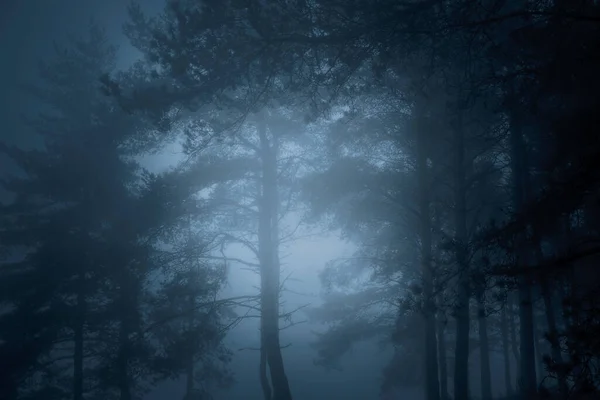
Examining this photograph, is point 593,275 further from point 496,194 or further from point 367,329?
point 367,329

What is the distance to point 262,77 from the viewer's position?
23.3 ft

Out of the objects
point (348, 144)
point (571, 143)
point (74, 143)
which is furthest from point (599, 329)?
point (74, 143)

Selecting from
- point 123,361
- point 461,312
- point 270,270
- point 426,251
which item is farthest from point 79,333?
point 461,312

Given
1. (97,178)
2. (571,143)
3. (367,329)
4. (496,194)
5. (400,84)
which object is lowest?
(367,329)

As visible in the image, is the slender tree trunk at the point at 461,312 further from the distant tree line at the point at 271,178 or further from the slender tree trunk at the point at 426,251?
the slender tree trunk at the point at 426,251

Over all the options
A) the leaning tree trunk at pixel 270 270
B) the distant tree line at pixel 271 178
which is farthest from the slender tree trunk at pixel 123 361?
the leaning tree trunk at pixel 270 270

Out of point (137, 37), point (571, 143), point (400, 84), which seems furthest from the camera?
point (137, 37)

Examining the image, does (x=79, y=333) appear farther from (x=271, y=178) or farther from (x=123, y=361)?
(x=271, y=178)

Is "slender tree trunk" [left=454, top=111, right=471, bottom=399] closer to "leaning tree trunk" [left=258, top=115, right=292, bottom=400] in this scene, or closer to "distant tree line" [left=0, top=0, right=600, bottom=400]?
"distant tree line" [left=0, top=0, right=600, bottom=400]

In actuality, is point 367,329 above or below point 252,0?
below

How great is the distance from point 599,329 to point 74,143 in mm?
15389

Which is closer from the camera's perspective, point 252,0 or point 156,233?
point 252,0

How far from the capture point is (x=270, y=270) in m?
11.4

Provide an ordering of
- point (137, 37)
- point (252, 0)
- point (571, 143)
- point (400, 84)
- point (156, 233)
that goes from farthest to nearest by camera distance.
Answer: point (137, 37) → point (156, 233) → point (400, 84) → point (252, 0) → point (571, 143)
